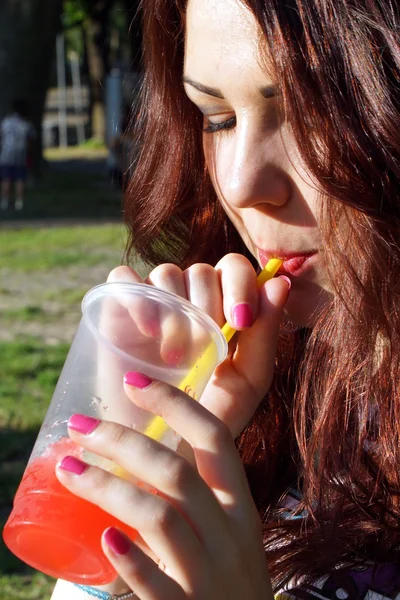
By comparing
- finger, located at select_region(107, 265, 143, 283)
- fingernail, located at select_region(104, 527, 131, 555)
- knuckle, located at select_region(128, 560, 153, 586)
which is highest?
finger, located at select_region(107, 265, 143, 283)

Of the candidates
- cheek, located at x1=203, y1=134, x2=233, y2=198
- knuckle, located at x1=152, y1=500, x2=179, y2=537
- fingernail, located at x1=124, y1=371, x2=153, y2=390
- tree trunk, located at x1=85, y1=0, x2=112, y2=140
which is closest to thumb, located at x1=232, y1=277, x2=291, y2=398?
cheek, located at x1=203, y1=134, x2=233, y2=198

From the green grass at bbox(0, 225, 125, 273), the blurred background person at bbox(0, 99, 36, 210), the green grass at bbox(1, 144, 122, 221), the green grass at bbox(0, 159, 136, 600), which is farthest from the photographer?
the blurred background person at bbox(0, 99, 36, 210)

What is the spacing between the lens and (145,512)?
1262mm

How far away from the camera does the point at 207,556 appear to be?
1.32 m

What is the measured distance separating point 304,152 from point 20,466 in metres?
3.23

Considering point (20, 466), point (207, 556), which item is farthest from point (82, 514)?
point (20, 466)

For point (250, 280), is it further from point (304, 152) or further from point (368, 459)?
point (368, 459)

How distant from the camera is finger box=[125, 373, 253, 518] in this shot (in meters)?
1.34

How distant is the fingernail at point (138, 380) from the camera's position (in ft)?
4.43

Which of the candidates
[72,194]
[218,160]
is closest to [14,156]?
[72,194]

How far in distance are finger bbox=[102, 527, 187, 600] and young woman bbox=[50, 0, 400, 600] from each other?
25 millimetres

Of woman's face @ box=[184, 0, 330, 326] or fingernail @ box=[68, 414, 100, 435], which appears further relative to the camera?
woman's face @ box=[184, 0, 330, 326]

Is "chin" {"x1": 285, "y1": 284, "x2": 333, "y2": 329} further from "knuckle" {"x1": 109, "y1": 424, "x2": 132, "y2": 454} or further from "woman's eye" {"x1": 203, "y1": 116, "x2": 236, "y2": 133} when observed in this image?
"knuckle" {"x1": 109, "y1": 424, "x2": 132, "y2": 454}

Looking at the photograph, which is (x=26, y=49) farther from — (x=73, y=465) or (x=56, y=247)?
(x=73, y=465)
